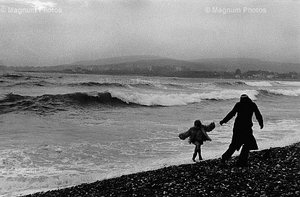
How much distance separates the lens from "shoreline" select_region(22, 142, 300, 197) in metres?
7.40

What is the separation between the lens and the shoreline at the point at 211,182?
7.40m

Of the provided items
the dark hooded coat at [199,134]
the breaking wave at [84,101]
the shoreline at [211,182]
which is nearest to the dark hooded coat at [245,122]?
the shoreline at [211,182]

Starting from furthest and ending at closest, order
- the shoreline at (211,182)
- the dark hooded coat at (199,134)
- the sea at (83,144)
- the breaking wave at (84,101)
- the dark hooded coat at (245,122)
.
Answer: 1. the breaking wave at (84,101)
2. the dark hooded coat at (199,134)
3. the sea at (83,144)
4. the dark hooded coat at (245,122)
5. the shoreline at (211,182)

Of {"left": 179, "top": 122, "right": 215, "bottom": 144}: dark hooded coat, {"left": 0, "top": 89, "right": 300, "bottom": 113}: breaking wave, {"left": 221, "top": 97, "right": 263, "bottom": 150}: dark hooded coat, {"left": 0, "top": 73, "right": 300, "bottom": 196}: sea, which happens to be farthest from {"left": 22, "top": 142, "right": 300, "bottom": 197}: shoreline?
{"left": 0, "top": 89, "right": 300, "bottom": 113}: breaking wave

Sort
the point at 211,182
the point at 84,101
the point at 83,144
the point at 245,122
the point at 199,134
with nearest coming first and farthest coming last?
the point at 211,182 → the point at 245,122 → the point at 199,134 → the point at 83,144 → the point at 84,101

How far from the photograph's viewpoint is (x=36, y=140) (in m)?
15.8

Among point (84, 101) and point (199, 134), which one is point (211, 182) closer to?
point (199, 134)

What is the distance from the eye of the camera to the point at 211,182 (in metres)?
8.12

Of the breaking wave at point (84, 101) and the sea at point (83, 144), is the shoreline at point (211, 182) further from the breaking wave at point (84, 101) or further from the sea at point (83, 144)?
the breaking wave at point (84, 101)

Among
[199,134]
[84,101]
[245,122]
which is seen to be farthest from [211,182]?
[84,101]

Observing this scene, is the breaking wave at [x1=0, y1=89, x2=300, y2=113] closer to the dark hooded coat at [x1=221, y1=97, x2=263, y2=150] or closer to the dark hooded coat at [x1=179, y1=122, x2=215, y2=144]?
the dark hooded coat at [x1=179, y1=122, x2=215, y2=144]

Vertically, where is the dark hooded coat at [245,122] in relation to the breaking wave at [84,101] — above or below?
above

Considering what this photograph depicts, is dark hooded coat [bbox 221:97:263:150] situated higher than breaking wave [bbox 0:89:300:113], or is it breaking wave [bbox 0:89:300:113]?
dark hooded coat [bbox 221:97:263:150]

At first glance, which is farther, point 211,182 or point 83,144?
point 83,144
